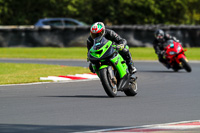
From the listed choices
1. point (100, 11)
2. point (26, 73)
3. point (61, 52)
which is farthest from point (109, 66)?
point (100, 11)

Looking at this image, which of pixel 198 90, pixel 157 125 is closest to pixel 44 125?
pixel 157 125

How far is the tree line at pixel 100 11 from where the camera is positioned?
152ft

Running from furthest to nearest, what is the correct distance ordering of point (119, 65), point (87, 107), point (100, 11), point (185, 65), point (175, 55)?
1. point (100, 11)
2. point (175, 55)
3. point (185, 65)
4. point (119, 65)
5. point (87, 107)

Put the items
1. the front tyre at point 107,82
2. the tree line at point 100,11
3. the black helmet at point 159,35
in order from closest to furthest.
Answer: the front tyre at point 107,82 → the black helmet at point 159,35 → the tree line at point 100,11

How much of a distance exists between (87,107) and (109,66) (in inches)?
58.2

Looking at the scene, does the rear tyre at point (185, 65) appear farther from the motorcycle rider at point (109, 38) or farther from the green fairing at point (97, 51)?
the green fairing at point (97, 51)

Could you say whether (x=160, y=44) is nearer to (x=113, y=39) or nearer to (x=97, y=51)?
(x=113, y=39)

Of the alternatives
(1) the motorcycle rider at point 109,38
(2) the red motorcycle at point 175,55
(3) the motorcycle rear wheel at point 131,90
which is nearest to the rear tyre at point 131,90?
(3) the motorcycle rear wheel at point 131,90

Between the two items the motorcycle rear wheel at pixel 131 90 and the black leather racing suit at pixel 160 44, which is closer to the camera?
the motorcycle rear wheel at pixel 131 90

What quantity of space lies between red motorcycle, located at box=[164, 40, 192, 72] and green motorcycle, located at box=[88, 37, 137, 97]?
876 centimetres

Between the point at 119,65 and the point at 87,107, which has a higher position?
the point at 119,65

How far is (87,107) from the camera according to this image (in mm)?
9883

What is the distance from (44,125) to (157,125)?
1.52m

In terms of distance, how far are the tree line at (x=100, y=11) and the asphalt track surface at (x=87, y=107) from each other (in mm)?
31838
